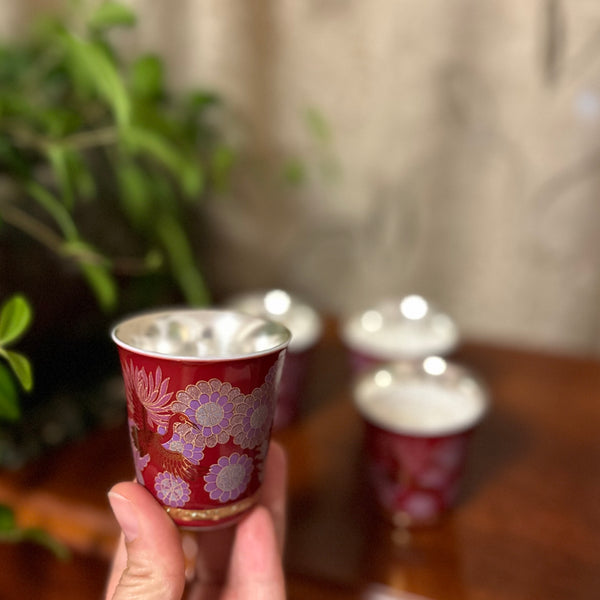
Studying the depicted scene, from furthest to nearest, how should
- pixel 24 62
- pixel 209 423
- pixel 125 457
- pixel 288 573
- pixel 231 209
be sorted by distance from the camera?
pixel 231 209 → pixel 24 62 → pixel 125 457 → pixel 288 573 → pixel 209 423

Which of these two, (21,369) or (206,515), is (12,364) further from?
(206,515)

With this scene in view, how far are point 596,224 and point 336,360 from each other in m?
0.42

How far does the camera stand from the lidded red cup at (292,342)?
0.71 meters

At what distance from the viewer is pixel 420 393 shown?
2.23ft

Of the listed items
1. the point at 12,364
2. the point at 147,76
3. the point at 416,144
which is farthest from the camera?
the point at 416,144

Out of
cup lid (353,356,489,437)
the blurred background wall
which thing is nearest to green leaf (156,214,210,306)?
the blurred background wall

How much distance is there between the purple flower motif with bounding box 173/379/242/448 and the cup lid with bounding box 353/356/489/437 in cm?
27

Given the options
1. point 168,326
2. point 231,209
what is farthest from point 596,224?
point 168,326

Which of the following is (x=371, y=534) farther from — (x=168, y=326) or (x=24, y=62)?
(x=24, y=62)

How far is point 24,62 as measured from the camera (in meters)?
0.80

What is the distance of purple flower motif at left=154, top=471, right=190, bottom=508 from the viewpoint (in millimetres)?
385

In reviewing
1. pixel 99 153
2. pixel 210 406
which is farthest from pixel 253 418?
pixel 99 153

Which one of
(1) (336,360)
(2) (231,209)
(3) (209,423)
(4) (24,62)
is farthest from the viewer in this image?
(2) (231,209)

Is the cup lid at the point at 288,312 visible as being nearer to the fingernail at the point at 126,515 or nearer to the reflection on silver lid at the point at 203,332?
the reflection on silver lid at the point at 203,332
